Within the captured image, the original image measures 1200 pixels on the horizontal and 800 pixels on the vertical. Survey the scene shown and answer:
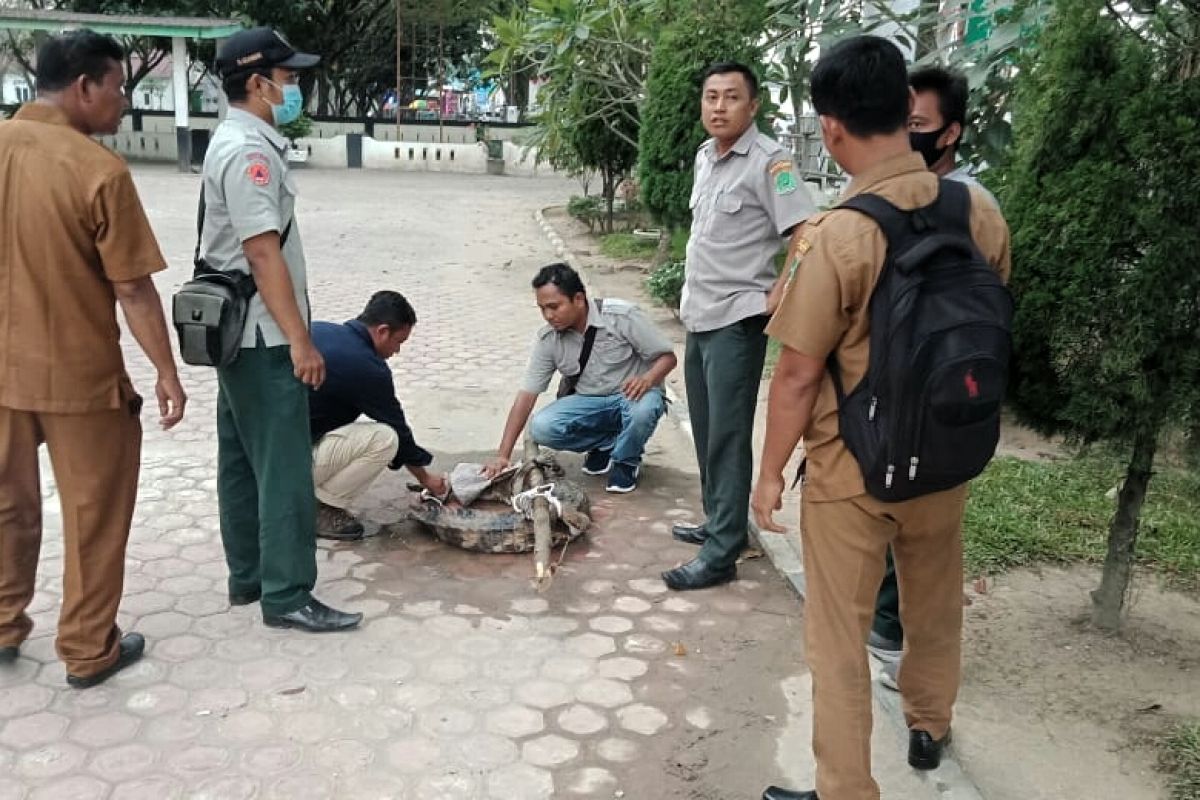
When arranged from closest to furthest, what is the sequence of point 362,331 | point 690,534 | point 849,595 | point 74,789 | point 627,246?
point 849,595, point 74,789, point 362,331, point 690,534, point 627,246

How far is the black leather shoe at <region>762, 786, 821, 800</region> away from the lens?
2621mm

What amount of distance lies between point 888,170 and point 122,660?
2675 millimetres

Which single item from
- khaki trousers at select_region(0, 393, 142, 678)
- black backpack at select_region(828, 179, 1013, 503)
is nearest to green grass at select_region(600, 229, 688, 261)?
khaki trousers at select_region(0, 393, 142, 678)

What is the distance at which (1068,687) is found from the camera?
3258mm

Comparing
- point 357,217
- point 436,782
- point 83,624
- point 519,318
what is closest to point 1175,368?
point 436,782

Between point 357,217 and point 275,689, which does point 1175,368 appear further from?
point 357,217

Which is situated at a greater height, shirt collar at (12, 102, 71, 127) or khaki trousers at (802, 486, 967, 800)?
shirt collar at (12, 102, 71, 127)

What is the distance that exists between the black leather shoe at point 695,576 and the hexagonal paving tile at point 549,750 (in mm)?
1101

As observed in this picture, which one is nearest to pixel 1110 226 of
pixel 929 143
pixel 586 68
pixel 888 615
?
pixel 929 143

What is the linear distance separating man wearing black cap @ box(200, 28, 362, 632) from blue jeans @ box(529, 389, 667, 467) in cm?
165

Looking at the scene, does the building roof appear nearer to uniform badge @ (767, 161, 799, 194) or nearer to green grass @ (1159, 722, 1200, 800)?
uniform badge @ (767, 161, 799, 194)

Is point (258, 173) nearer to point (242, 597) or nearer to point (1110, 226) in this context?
point (242, 597)

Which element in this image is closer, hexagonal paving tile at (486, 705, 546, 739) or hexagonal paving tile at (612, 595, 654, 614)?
hexagonal paving tile at (486, 705, 546, 739)

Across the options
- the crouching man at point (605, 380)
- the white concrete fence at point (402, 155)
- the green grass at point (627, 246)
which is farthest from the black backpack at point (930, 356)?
the white concrete fence at point (402, 155)
